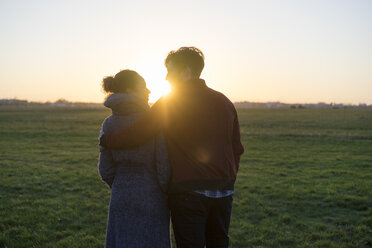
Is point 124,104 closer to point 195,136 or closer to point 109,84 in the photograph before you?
point 109,84

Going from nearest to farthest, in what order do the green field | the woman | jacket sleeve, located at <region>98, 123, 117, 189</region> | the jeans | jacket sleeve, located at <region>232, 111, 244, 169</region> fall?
the jeans
the woman
jacket sleeve, located at <region>98, 123, 117, 189</region>
jacket sleeve, located at <region>232, 111, 244, 169</region>
the green field

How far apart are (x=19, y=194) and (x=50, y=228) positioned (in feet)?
9.56

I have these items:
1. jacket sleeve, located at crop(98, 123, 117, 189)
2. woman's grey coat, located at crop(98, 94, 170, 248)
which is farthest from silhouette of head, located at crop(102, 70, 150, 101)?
jacket sleeve, located at crop(98, 123, 117, 189)

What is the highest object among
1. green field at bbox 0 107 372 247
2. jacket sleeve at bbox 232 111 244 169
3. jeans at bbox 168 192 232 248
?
jacket sleeve at bbox 232 111 244 169

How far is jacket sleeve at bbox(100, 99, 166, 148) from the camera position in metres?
2.54

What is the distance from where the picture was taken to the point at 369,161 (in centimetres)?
1347

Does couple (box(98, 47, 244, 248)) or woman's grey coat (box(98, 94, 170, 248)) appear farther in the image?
woman's grey coat (box(98, 94, 170, 248))

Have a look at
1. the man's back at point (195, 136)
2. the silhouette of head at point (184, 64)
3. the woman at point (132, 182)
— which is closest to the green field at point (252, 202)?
the woman at point (132, 182)

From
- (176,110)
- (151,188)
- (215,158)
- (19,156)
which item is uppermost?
(176,110)

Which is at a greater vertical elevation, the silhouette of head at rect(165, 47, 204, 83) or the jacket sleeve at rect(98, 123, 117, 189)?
the silhouette of head at rect(165, 47, 204, 83)

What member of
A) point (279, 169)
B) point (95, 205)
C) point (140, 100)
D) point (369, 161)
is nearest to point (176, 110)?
point (140, 100)

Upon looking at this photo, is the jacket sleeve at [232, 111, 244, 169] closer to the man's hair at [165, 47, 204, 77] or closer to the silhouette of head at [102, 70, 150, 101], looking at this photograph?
the man's hair at [165, 47, 204, 77]

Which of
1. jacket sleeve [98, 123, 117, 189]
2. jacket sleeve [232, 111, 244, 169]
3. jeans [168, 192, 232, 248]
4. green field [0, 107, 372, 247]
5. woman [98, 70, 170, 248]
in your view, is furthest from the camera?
green field [0, 107, 372, 247]

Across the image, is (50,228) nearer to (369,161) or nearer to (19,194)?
(19,194)
